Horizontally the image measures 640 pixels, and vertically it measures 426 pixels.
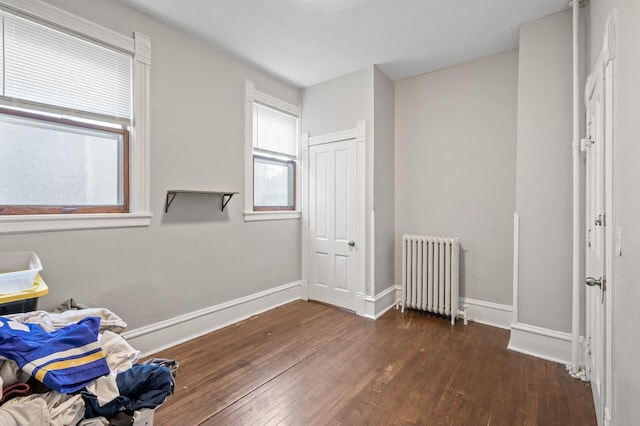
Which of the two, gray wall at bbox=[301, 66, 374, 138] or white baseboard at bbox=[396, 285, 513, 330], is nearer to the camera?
white baseboard at bbox=[396, 285, 513, 330]

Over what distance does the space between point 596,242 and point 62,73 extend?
12.6ft

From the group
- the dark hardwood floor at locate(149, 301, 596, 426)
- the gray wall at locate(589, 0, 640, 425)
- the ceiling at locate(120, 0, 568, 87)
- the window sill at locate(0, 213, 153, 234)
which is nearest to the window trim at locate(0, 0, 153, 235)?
the window sill at locate(0, 213, 153, 234)

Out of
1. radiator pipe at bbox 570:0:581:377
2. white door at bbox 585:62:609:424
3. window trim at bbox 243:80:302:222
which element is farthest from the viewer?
window trim at bbox 243:80:302:222

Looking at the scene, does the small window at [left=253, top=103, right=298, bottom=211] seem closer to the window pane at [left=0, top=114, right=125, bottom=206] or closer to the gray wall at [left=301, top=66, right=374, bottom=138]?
the gray wall at [left=301, top=66, right=374, bottom=138]

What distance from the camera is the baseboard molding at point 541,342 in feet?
8.14

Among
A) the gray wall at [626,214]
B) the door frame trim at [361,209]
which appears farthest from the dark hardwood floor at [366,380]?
the gray wall at [626,214]

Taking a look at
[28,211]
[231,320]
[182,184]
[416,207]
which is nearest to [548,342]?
[416,207]

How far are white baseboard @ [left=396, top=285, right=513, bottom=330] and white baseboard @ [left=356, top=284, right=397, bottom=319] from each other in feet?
2.85

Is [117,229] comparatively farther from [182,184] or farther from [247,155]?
[247,155]

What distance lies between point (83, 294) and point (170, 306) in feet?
2.33

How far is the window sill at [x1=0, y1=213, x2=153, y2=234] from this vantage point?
1.95m

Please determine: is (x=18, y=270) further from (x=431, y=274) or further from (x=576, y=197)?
(x=576, y=197)

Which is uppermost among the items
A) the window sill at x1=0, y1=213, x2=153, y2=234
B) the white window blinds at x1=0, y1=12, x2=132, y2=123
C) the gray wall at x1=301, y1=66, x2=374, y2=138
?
the gray wall at x1=301, y1=66, x2=374, y2=138

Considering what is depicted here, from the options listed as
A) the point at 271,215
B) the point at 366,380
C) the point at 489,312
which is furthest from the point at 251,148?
the point at 489,312
